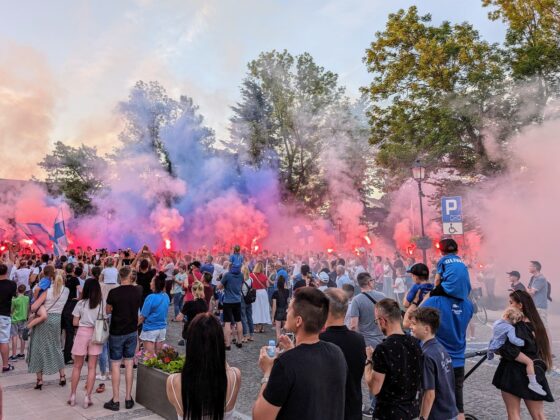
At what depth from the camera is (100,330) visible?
620cm

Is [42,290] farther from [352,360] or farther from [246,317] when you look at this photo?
[352,360]

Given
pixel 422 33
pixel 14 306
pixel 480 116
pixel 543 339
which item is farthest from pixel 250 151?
pixel 543 339

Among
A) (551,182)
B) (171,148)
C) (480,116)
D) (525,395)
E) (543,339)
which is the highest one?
(171,148)

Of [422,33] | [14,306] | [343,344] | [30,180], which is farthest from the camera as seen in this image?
[30,180]

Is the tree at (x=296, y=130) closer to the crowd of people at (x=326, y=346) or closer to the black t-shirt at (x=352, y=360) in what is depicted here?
the crowd of people at (x=326, y=346)

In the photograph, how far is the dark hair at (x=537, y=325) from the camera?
4.41 meters

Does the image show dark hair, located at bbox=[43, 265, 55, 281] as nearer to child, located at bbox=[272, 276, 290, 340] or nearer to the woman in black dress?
child, located at bbox=[272, 276, 290, 340]

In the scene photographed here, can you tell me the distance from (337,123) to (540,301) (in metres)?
27.7

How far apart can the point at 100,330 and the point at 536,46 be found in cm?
1939

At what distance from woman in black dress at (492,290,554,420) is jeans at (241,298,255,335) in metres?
7.00

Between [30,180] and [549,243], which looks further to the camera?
[30,180]

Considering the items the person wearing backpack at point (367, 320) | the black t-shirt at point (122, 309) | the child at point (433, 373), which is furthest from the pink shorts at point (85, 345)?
the child at point (433, 373)

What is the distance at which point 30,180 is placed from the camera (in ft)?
129

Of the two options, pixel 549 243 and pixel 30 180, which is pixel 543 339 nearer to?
pixel 549 243
